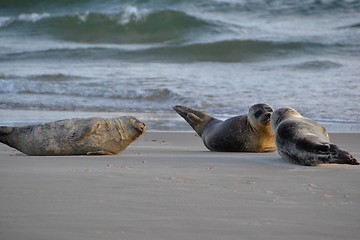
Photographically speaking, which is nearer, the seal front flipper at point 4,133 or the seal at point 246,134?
the seal front flipper at point 4,133

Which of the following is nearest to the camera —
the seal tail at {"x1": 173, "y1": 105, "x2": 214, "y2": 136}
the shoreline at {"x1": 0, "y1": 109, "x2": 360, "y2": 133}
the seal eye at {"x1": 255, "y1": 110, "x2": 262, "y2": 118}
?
the seal eye at {"x1": 255, "y1": 110, "x2": 262, "y2": 118}

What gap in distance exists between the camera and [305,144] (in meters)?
4.74

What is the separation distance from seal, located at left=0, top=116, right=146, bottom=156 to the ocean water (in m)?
2.31

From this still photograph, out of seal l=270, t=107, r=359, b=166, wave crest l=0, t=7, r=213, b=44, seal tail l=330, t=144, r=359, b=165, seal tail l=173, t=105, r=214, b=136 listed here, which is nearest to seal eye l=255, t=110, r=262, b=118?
seal l=270, t=107, r=359, b=166

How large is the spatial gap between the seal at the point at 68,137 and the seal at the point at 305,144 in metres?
1.11

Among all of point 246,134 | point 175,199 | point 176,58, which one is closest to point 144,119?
point 246,134

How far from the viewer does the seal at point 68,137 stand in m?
5.57

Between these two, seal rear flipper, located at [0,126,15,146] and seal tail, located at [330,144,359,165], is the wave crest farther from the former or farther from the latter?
seal tail, located at [330,144,359,165]

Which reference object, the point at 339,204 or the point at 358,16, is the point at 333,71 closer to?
the point at 358,16

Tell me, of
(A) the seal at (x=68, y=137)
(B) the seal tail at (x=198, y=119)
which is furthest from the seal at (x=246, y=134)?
(A) the seal at (x=68, y=137)

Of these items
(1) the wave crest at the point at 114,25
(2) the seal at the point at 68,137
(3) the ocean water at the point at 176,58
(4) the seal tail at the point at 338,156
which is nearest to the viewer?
(4) the seal tail at the point at 338,156

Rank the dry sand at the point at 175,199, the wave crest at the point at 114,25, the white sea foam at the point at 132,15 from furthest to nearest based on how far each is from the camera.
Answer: the white sea foam at the point at 132,15
the wave crest at the point at 114,25
the dry sand at the point at 175,199

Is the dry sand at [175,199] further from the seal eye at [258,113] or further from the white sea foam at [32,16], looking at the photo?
the white sea foam at [32,16]

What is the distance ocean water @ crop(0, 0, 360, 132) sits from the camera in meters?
9.59
